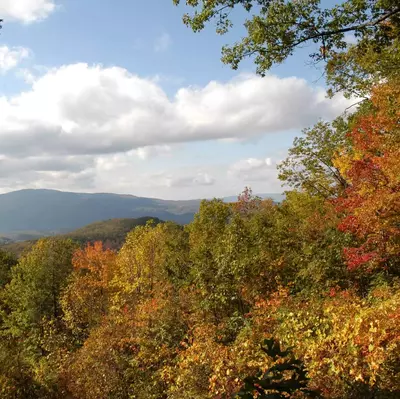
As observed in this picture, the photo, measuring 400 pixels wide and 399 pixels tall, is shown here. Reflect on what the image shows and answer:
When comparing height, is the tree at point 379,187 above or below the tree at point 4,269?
Result: above

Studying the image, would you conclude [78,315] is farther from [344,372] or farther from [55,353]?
[344,372]

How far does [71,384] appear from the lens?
18984 millimetres

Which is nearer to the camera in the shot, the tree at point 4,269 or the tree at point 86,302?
the tree at point 86,302

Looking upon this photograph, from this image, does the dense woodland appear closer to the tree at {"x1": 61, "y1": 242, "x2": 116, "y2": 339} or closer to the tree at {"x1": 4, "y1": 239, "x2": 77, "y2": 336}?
the tree at {"x1": 61, "y1": 242, "x2": 116, "y2": 339}

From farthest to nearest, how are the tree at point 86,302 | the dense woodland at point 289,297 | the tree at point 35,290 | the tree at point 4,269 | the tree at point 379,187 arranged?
1. the tree at point 4,269
2. the tree at point 35,290
3. the tree at point 86,302
4. the tree at point 379,187
5. the dense woodland at point 289,297

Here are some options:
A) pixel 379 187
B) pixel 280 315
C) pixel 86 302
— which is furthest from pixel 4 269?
pixel 379 187

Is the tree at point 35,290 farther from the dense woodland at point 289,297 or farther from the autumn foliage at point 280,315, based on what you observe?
the autumn foliage at point 280,315

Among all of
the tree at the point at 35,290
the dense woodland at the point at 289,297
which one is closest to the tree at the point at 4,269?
the tree at the point at 35,290

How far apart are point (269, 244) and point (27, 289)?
106ft

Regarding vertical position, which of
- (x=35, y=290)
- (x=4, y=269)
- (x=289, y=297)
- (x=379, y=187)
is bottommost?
(x=35, y=290)

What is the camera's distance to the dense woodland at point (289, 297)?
10.4 meters

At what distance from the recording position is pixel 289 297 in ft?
60.3

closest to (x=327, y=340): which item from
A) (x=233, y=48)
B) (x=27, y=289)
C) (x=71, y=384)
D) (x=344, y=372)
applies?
(x=344, y=372)

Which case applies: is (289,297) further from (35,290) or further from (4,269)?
(4,269)
